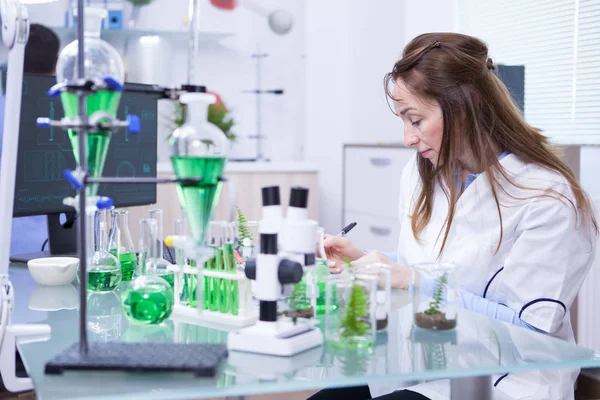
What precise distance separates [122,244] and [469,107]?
848 millimetres

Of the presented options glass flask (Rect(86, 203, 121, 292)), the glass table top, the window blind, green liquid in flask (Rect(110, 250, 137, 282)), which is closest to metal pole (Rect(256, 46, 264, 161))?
the window blind

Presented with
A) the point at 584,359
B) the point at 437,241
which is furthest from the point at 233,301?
the point at 437,241

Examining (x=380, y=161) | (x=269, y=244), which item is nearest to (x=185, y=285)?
(x=269, y=244)

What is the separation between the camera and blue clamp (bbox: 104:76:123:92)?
1006mm

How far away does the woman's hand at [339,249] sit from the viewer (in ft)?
5.66

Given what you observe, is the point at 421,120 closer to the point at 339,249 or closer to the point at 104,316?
the point at 339,249

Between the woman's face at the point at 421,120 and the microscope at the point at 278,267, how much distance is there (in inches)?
29.5

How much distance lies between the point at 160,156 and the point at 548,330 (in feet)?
10.7

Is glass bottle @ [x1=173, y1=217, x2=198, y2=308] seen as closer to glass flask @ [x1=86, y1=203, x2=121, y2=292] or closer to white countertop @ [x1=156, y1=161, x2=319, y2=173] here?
glass flask @ [x1=86, y1=203, x2=121, y2=292]

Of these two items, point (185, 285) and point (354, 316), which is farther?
point (185, 285)

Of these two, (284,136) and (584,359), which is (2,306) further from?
(284,136)

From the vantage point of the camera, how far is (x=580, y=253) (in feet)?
5.05

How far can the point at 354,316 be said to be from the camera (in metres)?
1.11

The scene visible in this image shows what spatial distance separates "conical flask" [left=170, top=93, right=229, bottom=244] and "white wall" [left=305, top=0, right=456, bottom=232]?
3600 mm
